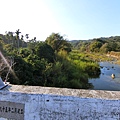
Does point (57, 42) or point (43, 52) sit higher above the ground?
point (57, 42)

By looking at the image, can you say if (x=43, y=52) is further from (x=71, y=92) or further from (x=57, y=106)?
(x=57, y=106)

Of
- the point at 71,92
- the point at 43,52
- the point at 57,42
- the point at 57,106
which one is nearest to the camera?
the point at 57,106

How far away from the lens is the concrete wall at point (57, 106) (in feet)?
5.71

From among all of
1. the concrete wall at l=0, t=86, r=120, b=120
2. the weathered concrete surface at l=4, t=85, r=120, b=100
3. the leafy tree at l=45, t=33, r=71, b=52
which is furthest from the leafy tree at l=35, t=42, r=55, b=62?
the concrete wall at l=0, t=86, r=120, b=120

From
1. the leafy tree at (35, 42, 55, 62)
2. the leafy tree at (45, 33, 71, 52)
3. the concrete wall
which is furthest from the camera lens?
the leafy tree at (45, 33, 71, 52)

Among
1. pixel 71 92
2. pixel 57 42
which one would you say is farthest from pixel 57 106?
pixel 57 42

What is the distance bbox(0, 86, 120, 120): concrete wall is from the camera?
174 centimetres

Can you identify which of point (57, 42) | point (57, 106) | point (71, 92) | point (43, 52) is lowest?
point (57, 106)

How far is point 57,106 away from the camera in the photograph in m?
1.83

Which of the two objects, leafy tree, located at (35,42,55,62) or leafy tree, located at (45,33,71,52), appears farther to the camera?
leafy tree, located at (45,33,71,52)

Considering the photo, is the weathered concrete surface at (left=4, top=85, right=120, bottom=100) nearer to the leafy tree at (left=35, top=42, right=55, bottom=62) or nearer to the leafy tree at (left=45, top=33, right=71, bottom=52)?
the leafy tree at (left=35, top=42, right=55, bottom=62)

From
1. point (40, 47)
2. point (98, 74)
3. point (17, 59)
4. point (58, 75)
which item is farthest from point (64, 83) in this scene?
point (98, 74)

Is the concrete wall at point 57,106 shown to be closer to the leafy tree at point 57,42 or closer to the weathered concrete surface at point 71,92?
the weathered concrete surface at point 71,92

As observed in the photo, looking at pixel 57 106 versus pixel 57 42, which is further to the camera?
pixel 57 42
